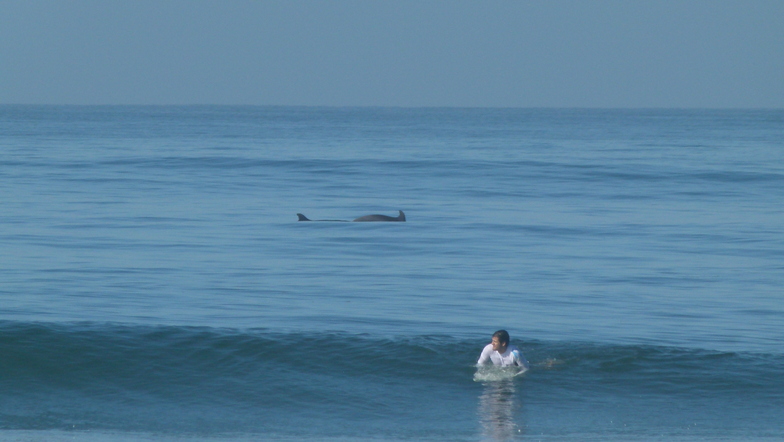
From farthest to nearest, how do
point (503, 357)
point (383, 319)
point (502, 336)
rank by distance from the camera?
point (383, 319) < point (503, 357) < point (502, 336)

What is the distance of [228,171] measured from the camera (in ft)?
163

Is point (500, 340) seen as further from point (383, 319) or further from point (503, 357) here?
point (383, 319)

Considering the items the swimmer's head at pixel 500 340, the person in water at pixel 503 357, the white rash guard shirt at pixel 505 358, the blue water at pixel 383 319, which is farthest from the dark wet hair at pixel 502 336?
the blue water at pixel 383 319

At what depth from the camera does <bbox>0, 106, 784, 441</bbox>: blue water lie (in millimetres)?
11617

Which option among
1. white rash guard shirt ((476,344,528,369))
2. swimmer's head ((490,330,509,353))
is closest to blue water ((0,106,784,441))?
white rash guard shirt ((476,344,528,369))

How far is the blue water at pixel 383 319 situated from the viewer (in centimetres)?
1162

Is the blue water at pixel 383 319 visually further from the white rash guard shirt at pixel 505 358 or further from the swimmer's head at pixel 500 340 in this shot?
the swimmer's head at pixel 500 340

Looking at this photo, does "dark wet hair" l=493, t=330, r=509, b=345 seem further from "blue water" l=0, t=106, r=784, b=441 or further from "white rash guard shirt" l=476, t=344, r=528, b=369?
"blue water" l=0, t=106, r=784, b=441

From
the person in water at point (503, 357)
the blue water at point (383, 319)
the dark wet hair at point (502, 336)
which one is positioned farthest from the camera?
the person in water at point (503, 357)

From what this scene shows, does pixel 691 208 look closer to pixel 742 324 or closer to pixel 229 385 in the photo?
pixel 742 324

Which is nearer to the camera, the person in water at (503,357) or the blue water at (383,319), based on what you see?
the blue water at (383,319)

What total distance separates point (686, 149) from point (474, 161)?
70.3 ft

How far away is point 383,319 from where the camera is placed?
15773 mm

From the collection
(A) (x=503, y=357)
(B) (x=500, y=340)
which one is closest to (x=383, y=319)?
(A) (x=503, y=357)
